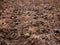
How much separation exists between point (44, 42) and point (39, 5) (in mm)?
3515

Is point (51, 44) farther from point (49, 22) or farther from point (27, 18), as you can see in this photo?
point (27, 18)

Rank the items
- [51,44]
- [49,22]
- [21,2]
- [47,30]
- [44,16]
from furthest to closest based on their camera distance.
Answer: [21,2]
[44,16]
[49,22]
[47,30]
[51,44]

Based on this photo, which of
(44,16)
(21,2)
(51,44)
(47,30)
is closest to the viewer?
(51,44)

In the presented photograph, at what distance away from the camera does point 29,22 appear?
7605mm

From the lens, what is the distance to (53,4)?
9.24 meters

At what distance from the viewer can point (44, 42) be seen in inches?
244

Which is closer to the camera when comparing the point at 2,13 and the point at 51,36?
the point at 51,36

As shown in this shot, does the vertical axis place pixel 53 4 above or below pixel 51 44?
above

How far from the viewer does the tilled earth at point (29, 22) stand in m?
6.43

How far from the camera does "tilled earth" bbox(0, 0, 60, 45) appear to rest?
6434 millimetres

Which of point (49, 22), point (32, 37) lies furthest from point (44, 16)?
point (32, 37)

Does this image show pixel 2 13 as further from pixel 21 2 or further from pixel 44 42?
pixel 44 42

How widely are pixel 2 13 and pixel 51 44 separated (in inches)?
138

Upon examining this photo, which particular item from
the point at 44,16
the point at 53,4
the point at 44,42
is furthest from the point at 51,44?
the point at 53,4
